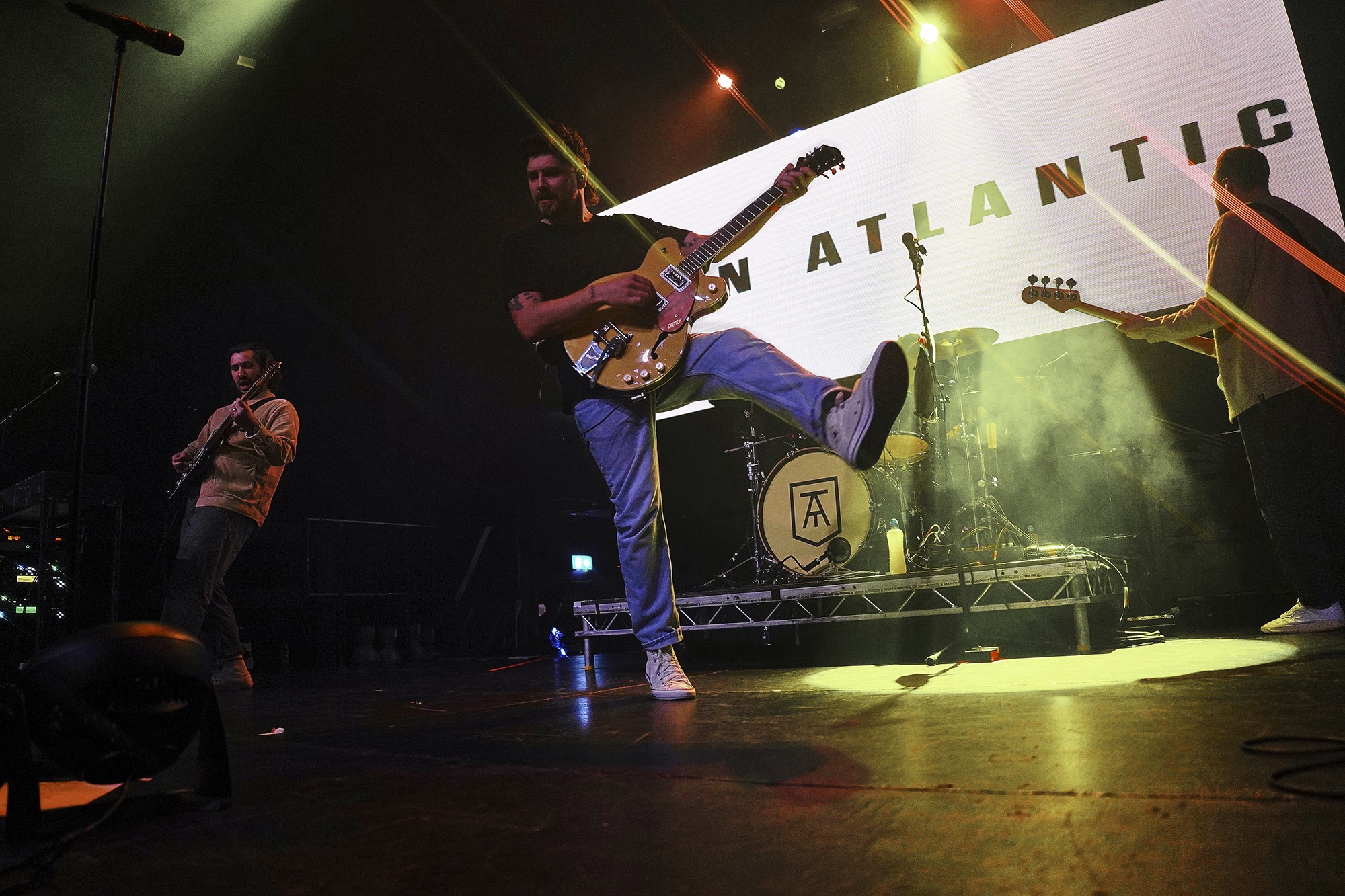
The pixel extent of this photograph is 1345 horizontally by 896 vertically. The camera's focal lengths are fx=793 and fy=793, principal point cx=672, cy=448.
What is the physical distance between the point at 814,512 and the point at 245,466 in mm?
3191

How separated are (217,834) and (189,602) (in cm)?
313

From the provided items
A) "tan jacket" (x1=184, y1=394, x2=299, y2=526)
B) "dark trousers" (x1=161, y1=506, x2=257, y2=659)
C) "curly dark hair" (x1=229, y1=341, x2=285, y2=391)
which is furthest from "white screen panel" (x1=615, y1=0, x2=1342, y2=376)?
"dark trousers" (x1=161, y1=506, x2=257, y2=659)

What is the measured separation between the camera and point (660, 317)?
2416 mm

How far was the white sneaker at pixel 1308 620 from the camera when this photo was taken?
3.24 metres

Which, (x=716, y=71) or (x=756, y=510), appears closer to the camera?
(x=756, y=510)

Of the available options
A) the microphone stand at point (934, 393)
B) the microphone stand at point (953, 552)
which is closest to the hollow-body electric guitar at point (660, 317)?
the microphone stand at point (953, 552)

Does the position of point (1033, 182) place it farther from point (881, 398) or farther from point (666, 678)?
point (666, 678)

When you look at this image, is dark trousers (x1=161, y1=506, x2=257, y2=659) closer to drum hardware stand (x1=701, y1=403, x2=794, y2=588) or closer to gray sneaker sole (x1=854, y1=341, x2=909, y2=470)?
drum hardware stand (x1=701, y1=403, x2=794, y2=588)

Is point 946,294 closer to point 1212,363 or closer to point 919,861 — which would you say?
point 1212,363

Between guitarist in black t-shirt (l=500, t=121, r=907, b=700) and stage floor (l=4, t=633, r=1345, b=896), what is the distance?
1.78 ft

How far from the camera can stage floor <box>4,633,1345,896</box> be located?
720 mm

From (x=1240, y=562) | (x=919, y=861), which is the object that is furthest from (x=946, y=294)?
(x=919, y=861)

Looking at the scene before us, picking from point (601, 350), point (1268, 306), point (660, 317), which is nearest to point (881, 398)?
point (660, 317)

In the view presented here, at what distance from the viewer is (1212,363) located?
16.7 feet
